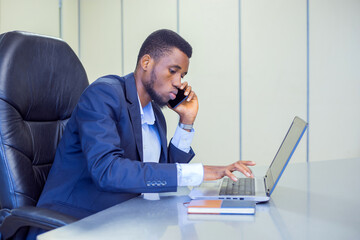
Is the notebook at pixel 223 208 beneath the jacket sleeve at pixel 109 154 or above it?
beneath

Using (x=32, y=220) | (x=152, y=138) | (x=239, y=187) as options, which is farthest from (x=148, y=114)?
(x=32, y=220)

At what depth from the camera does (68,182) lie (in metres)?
1.40

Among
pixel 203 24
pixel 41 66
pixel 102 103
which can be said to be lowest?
pixel 102 103

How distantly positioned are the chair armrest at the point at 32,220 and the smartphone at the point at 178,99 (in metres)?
0.85

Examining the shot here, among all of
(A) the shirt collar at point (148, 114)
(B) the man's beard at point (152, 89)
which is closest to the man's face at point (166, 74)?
(B) the man's beard at point (152, 89)

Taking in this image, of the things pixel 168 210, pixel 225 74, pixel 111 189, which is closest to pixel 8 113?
pixel 111 189

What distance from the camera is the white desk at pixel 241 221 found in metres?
0.78

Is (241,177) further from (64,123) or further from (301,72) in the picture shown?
(301,72)

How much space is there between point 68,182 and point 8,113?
333mm

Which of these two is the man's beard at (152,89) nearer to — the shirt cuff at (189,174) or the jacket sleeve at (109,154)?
the jacket sleeve at (109,154)

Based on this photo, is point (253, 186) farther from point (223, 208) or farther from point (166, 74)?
point (166, 74)

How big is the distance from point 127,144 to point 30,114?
1.32ft

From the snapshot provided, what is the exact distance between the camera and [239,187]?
1.27 meters

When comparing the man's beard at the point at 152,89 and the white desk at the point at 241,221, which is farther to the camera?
the man's beard at the point at 152,89
